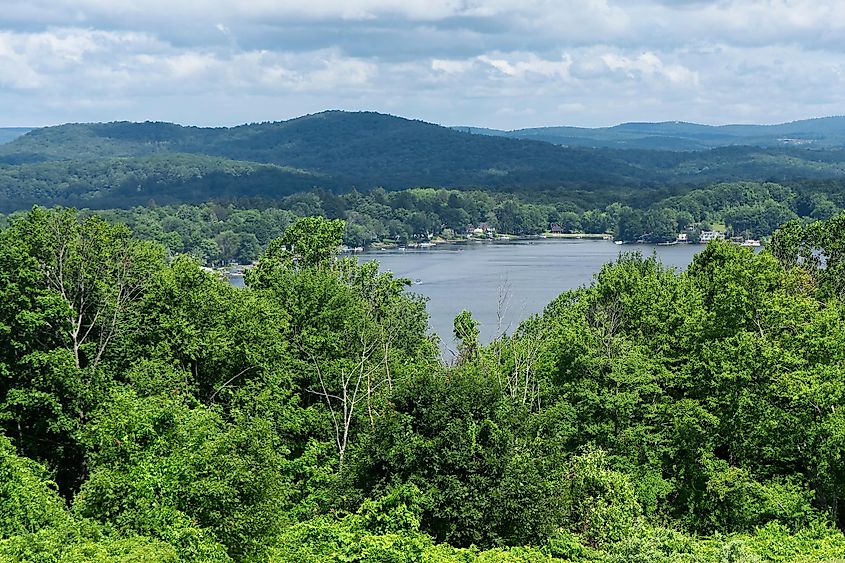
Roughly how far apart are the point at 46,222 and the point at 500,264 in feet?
324

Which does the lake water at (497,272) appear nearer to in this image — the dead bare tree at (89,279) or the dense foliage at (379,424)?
the dense foliage at (379,424)

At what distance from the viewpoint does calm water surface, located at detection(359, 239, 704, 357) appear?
76.2 meters

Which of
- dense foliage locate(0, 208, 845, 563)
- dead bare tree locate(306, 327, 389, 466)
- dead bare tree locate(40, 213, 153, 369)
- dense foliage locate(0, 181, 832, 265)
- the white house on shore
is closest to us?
dense foliage locate(0, 208, 845, 563)

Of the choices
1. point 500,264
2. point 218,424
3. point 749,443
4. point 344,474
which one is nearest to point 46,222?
point 218,424

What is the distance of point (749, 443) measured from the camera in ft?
83.2

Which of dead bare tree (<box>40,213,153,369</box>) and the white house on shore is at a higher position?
dead bare tree (<box>40,213,153,369</box>)

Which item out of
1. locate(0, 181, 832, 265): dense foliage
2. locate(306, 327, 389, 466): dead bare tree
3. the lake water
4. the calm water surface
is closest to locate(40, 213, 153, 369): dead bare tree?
locate(306, 327, 389, 466): dead bare tree

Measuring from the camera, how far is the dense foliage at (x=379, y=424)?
18.8 meters

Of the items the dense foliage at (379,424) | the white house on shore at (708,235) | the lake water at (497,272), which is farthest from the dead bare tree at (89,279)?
the white house on shore at (708,235)

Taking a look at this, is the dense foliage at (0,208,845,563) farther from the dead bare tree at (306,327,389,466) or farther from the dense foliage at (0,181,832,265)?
the dense foliage at (0,181,832,265)

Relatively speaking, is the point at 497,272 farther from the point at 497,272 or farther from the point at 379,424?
the point at 379,424

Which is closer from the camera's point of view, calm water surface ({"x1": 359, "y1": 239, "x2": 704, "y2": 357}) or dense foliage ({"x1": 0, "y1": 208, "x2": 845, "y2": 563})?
dense foliage ({"x1": 0, "y1": 208, "x2": 845, "y2": 563})

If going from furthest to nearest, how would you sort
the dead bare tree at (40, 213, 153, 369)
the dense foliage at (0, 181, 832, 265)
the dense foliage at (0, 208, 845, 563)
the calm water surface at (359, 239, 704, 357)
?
the dense foliage at (0, 181, 832, 265) < the calm water surface at (359, 239, 704, 357) < the dead bare tree at (40, 213, 153, 369) < the dense foliage at (0, 208, 845, 563)

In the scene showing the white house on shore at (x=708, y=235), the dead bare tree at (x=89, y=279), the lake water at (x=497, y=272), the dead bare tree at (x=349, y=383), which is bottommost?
the white house on shore at (x=708, y=235)
